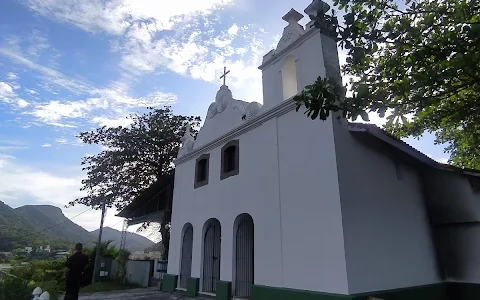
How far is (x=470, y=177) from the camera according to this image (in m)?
8.11

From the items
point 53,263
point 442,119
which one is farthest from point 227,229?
point 53,263

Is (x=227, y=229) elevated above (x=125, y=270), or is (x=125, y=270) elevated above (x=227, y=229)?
(x=227, y=229)

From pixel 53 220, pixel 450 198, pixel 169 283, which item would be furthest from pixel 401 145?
pixel 53 220

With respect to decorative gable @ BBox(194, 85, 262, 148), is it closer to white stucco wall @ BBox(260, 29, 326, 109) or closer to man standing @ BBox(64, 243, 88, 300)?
white stucco wall @ BBox(260, 29, 326, 109)

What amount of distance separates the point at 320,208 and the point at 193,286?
17.9ft

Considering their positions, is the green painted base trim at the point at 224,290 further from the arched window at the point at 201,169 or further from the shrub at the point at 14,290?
the shrub at the point at 14,290

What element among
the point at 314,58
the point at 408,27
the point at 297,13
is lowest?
the point at 408,27

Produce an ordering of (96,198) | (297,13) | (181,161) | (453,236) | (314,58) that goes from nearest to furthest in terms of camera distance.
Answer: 1. (314,58)
2. (453,236)
3. (297,13)
4. (181,161)
5. (96,198)

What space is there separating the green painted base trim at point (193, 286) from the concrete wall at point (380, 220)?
5.51m

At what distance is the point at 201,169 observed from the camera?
1145 cm

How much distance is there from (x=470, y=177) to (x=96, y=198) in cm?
1594

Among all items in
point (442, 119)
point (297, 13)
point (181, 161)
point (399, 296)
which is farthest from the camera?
point (181, 161)

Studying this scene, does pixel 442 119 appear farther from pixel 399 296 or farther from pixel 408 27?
pixel 399 296

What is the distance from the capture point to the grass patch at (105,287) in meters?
12.7
